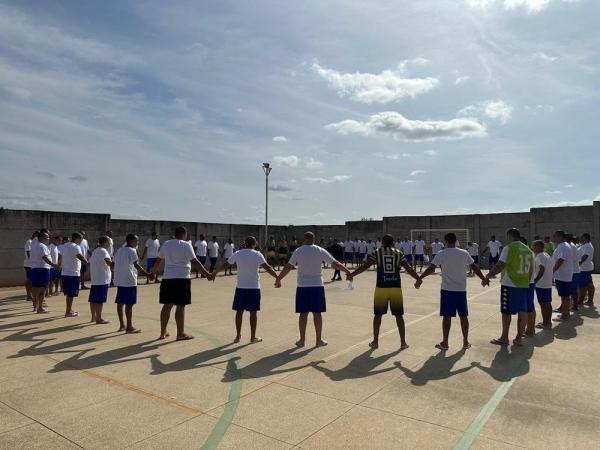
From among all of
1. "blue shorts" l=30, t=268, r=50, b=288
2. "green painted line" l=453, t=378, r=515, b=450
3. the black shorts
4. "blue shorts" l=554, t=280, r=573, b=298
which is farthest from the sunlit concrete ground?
"blue shorts" l=30, t=268, r=50, b=288

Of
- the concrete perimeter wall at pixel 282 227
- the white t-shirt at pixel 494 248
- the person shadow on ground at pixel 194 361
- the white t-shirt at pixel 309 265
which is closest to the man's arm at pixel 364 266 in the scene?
the white t-shirt at pixel 309 265

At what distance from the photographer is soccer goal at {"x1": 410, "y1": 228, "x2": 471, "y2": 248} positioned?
2627 centimetres

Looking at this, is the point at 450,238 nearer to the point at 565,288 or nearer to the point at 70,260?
the point at 565,288

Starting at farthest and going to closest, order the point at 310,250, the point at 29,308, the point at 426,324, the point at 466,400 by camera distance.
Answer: the point at 29,308
the point at 426,324
the point at 310,250
the point at 466,400

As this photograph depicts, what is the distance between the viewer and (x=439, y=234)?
89.4 ft

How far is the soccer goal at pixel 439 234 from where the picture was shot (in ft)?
86.2

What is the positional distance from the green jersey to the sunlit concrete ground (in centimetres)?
112

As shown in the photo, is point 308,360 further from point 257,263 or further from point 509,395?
point 509,395

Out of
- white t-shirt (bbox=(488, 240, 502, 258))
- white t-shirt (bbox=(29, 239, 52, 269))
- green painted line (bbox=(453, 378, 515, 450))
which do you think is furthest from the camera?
white t-shirt (bbox=(488, 240, 502, 258))

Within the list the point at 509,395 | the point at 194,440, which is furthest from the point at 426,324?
the point at 194,440

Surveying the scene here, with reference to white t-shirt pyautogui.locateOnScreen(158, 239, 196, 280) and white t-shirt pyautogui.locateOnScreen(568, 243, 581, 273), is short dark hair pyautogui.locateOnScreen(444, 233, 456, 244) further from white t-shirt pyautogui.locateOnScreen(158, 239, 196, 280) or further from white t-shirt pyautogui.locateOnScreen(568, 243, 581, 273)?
white t-shirt pyautogui.locateOnScreen(158, 239, 196, 280)

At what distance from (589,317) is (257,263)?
7844 mm

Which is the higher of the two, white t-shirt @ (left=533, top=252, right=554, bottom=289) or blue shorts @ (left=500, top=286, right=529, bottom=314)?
white t-shirt @ (left=533, top=252, right=554, bottom=289)

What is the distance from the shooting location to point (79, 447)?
364 cm
